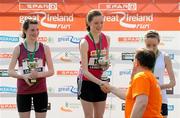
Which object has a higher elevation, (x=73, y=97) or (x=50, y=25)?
(x=50, y=25)

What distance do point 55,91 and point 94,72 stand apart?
2.25 metres

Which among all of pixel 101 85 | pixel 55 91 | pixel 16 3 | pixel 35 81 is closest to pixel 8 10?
pixel 16 3

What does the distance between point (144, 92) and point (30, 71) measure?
66.2 inches

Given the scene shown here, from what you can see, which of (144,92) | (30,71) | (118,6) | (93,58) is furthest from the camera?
(118,6)

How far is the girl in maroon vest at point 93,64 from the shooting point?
4320 millimetres

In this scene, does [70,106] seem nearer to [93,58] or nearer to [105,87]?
[93,58]

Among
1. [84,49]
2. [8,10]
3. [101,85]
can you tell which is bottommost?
[101,85]

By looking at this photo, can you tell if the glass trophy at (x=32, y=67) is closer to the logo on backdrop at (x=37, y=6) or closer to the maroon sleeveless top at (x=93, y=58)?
the maroon sleeveless top at (x=93, y=58)

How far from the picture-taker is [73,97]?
21.5 ft

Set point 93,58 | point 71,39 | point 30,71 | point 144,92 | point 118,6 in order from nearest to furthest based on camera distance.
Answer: point 144,92 < point 93,58 < point 30,71 < point 118,6 < point 71,39

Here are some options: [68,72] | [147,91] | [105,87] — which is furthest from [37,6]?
[147,91]

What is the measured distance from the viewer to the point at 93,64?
4.39 meters

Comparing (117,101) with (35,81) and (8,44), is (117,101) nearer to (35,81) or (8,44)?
(8,44)

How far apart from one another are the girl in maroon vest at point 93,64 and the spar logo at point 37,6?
6.95ft
